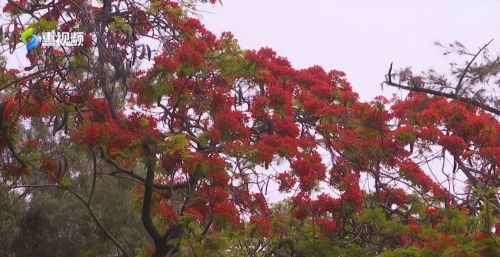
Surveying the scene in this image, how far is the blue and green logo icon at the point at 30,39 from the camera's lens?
18.5 ft

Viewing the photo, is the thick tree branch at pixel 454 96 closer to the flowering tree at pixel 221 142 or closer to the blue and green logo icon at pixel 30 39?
the flowering tree at pixel 221 142

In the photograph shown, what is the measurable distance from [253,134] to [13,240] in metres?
7.56

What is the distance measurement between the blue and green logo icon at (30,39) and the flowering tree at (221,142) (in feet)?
0.23

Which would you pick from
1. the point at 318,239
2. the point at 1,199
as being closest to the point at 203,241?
the point at 318,239

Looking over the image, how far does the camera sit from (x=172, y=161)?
20.2 ft

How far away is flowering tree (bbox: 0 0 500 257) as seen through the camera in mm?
5672

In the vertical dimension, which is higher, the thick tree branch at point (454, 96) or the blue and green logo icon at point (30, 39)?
the blue and green logo icon at point (30, 39)

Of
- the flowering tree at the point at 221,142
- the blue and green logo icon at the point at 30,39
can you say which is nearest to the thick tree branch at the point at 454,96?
the flowering tree at the point at 221,142

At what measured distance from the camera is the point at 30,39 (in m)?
5.70

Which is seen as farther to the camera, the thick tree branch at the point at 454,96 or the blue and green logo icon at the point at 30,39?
the thick tree branch at the point at 454,96

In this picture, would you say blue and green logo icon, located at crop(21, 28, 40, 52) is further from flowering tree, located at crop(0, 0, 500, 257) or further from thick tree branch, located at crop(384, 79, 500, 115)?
thick tree branch, located at crop(384, 79, 500, 115)

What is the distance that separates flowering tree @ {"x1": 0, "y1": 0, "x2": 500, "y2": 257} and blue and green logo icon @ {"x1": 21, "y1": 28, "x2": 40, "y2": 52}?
0.23 feet

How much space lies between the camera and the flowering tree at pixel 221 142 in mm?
5672

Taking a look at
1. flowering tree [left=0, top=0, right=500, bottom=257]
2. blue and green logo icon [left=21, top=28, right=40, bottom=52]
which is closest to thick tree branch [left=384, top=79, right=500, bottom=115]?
flowering tree [left=0, top=0, right=500, bottom=257]
